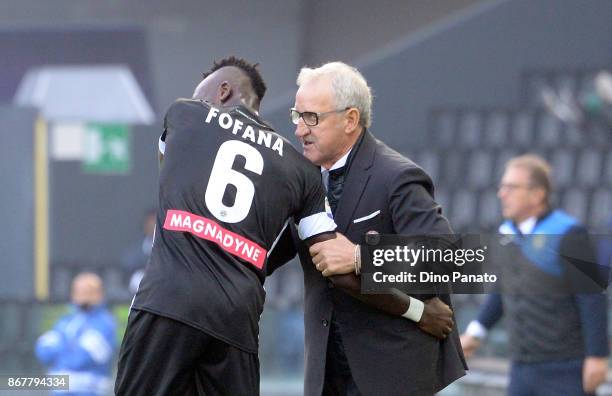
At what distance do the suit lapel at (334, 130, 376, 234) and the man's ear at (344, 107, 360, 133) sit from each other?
8 cm

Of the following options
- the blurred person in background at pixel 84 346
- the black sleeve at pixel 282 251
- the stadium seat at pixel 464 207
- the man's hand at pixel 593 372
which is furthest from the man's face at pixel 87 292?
the stadium seat at pixel 464 207

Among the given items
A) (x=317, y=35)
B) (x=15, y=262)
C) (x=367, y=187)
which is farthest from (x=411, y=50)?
(x=367, y=187)

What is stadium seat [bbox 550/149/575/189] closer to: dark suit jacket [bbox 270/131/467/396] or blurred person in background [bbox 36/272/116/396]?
blurred person in background [bbox 36/272/116/396]

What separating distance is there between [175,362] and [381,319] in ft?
2.47

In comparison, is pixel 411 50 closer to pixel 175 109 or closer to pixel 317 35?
pixel 317 35

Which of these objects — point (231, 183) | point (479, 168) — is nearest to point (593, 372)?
point (231, 183)

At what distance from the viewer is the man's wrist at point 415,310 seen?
A: 13.6ft

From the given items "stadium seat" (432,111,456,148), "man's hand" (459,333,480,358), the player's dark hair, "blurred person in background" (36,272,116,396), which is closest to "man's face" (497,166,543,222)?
"man's hand" (459,333,480,358)

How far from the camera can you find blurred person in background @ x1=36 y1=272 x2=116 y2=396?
7793mm

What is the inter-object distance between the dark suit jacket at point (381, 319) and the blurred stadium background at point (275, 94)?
24.5 feet

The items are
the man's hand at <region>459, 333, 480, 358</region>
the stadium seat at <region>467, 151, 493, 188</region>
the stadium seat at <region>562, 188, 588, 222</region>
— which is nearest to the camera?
the man's hand at <region>459, 333, 480, 358</region>

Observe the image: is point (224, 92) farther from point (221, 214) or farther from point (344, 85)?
point (221, 214)

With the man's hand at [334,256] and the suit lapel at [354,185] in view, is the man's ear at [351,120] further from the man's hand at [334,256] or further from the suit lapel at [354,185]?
the man's hand at [334,256]

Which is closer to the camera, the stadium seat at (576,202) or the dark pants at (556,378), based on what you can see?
the dark pants at (556,378)
